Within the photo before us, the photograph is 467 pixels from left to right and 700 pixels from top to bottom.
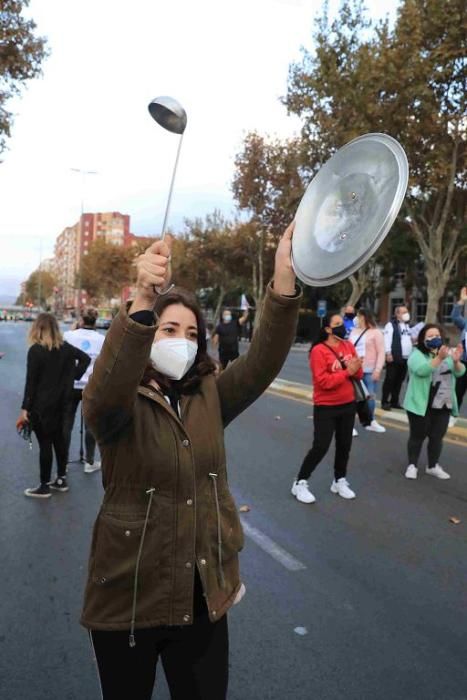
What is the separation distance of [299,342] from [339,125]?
2290cm

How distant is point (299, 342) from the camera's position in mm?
40906

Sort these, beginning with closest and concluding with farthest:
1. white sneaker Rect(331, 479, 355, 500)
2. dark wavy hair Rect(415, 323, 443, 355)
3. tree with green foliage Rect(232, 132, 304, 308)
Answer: white sneaker Rect(331, 479, 355, 500) → dark wavy hair Rect(415, 323, 443, 355) → tree with green foliage Rect(232, 132, 304, 308)

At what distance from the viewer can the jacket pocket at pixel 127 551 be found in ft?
5.57

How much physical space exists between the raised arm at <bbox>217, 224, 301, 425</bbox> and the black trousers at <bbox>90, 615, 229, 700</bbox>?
714mm

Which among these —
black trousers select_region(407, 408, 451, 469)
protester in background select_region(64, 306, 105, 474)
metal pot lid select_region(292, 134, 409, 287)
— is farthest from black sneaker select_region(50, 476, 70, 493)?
metal pot lid select_region(292, 134, 409, 287)

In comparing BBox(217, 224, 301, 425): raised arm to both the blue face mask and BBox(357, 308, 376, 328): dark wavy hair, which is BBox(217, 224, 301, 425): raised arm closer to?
the blue face mask

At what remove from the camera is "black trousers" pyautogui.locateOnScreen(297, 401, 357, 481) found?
535 centimetres

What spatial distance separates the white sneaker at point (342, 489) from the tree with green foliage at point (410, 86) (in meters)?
13.9

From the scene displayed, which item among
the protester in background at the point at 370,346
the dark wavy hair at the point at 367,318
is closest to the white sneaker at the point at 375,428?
the protester in background at the point at 370,346

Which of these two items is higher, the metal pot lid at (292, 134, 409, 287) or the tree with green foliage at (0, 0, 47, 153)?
the tree with green foliage at (0, 0, 47, 153)

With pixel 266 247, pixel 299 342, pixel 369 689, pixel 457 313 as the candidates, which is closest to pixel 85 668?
pixel 369 689

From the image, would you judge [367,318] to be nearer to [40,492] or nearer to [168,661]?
[40,492]

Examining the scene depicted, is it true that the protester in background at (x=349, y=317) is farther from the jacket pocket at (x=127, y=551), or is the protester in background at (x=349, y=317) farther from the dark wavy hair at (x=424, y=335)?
the jacket pocket at (x=127, y=551)

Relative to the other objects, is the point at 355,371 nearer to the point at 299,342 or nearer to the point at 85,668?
the point at 85,668
